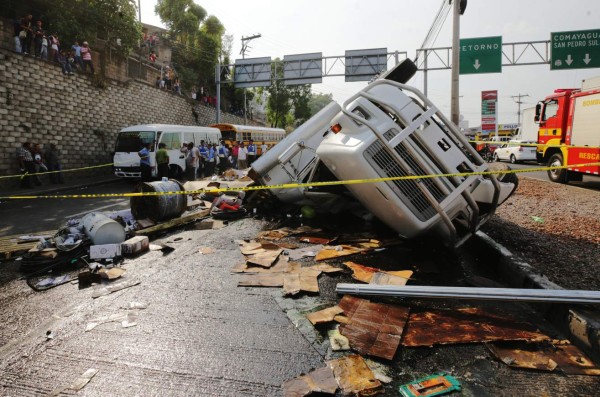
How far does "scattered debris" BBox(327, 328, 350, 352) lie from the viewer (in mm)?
2579

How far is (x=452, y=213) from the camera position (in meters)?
4.38

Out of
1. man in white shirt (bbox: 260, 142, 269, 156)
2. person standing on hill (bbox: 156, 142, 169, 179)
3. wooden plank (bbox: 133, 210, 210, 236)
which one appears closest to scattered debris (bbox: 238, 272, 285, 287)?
wooden plank (bbox: 133, 210, 210, 236)

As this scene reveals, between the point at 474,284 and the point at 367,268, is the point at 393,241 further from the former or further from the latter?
the point at 474,284

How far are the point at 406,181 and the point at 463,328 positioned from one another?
6.07 feet

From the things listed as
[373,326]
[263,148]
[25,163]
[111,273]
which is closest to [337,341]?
[373,326]

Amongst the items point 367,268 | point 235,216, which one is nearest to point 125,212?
point 235,216

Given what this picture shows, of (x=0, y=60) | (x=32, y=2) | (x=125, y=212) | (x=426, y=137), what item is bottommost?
(x=125, y=212)

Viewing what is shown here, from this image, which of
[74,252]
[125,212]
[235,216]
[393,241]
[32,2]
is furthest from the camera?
[32,2]

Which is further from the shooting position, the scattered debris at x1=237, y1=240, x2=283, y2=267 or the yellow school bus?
the yellow school bus

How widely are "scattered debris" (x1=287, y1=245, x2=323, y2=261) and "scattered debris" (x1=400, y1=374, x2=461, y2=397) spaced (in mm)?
2542

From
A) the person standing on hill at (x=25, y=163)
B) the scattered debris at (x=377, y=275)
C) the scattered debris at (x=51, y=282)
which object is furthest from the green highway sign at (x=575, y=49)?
the person standing on hill at (x=25, y=163)

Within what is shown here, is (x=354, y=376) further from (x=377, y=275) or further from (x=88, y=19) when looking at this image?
(x=88, y=19)

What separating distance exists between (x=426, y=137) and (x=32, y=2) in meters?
20.5

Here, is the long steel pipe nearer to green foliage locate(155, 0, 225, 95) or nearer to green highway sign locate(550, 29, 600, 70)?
green highway sign locate(550, 29, 600, 70)
